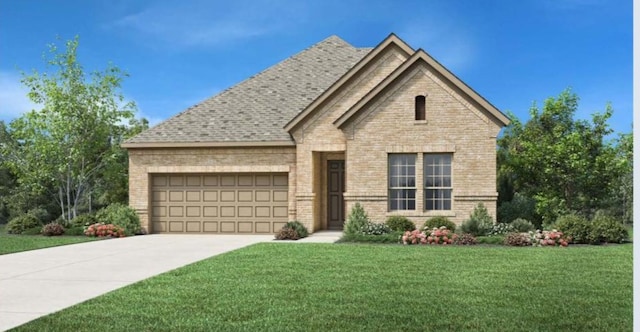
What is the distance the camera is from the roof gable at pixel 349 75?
2281cm

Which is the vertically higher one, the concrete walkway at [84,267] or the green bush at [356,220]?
the green bush at [356,220]

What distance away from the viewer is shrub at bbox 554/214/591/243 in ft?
59.3

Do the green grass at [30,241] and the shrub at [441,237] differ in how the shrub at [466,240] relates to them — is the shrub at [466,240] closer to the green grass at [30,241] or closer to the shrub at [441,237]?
the shrub at [441,237]

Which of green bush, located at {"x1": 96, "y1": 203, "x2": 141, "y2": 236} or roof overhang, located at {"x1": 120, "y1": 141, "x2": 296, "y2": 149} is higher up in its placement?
roof overhang, located at {"x1": 120, "y1": 141, "x2": 296, "y2": 149}

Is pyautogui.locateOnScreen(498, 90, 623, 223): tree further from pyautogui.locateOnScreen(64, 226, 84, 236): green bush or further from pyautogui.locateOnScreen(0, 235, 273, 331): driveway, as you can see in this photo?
pyautogui.locateOnScreen(64, 226, 84, 236): green bush

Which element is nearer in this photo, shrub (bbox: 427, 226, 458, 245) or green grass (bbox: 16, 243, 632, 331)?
green grass (bbox: 16, 243, 632, 331)

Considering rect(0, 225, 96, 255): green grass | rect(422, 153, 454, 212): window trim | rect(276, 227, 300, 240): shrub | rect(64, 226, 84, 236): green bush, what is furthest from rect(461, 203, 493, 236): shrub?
rect(64, 226, 84, 236): green bush

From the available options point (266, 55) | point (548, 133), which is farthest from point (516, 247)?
point (266, 55)

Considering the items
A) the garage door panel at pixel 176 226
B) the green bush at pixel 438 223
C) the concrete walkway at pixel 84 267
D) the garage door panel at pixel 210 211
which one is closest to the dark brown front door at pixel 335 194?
the concrete walkway at pixel 84 267

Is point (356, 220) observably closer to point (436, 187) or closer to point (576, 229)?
point (436, 187)

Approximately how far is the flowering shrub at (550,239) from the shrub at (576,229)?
0.22 metres

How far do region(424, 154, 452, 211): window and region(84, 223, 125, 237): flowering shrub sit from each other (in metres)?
10.8

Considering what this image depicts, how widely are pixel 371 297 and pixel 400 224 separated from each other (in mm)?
12004

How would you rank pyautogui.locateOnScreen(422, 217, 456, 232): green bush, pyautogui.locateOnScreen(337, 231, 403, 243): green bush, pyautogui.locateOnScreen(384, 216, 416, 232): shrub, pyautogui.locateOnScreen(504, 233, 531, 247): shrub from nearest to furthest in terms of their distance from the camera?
pyautogui.locateOnScreen(504, 233, 531, 247): shrub < pyautogui.locateOnScreen(337, 231, 403, 243): green bush < pyautogui.locateOnScreen(422, 217, 456, 232): green bush < pyautogui.locateOnScreen(384, 216, 416, 232): shrub
